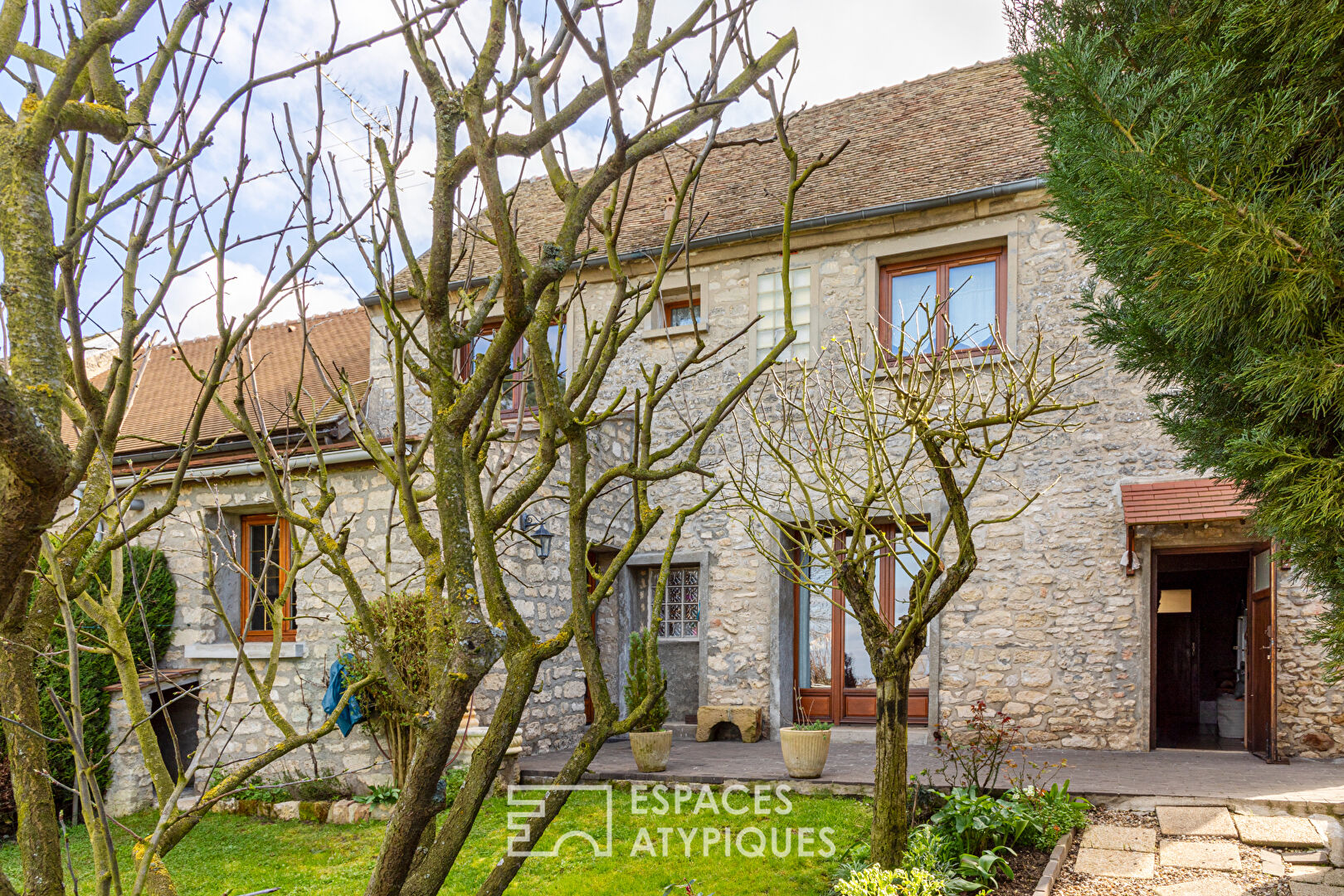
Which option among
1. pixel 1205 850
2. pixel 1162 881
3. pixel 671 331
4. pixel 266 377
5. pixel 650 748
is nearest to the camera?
pixel 1162 881

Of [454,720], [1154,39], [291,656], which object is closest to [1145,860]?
[1154,39]

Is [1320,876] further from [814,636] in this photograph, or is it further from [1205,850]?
[814,636]

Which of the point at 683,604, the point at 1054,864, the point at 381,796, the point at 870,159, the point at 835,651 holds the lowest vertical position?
the point at 381,796

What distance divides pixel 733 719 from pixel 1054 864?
4.97 metres

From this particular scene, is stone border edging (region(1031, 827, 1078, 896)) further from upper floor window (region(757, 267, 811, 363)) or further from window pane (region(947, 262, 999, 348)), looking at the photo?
upper floor window (region(757, 267, 811, 363))

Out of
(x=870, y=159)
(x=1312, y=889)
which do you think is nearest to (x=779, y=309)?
(x=870, y=159)

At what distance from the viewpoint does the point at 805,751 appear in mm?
7422

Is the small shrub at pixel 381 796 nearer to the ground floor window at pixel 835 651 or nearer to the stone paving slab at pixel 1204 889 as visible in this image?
the ground floor window at pixel 835 651

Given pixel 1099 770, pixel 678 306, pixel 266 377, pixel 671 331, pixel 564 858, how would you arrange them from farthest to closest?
pixel 266 377 → pixel 678 306 → pixel 671 331 → pixel 1099 770 → pixel 564 858

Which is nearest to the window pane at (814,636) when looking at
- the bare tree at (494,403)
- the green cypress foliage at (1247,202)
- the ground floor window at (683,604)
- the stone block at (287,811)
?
the ground floor window at (683,604)

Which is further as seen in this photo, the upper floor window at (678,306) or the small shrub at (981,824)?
the upper floor window at (678,306)

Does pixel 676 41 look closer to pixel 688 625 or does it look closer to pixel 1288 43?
pixel 1288 43

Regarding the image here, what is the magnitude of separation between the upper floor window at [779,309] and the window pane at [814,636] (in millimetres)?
2300

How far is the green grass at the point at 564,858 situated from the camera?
5.71 m
